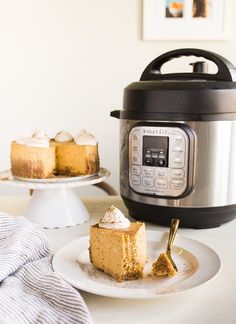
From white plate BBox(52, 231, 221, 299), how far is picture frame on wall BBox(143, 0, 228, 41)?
4.02 feet

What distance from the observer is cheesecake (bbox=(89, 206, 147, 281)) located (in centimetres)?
54

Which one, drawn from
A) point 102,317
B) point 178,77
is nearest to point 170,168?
point 178,77

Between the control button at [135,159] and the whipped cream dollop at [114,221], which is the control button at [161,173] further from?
the whipped cream dollop at [114,221]

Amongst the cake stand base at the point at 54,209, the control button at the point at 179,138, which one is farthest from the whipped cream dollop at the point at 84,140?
the control button at the point at 179,138

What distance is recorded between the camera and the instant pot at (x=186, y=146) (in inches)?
27.9

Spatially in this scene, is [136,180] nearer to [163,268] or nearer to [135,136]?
[135,136]

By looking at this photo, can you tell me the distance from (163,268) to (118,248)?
7 cm

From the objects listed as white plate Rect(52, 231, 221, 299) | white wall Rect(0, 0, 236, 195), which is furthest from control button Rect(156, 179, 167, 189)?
white wall Rect(0, 0, 236, 195)

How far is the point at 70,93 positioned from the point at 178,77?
1.03 metres

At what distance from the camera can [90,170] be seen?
32.9 inches

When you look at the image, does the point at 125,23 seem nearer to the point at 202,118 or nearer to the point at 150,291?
the point at 202,118

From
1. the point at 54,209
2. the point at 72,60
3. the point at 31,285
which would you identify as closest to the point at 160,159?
the point at 54,209

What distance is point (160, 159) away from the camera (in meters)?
0.73

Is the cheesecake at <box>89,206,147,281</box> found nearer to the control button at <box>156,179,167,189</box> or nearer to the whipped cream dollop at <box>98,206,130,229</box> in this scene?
the whipped cream dollop at <box>98,206,130,229</box>
